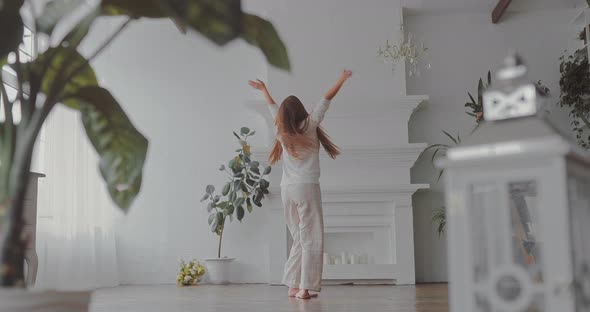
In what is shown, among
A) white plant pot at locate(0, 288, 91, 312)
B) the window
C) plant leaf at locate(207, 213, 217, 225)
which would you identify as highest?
the window

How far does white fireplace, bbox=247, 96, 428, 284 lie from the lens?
19.9ft

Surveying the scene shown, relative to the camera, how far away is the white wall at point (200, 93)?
255 inches

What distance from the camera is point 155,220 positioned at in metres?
6.61

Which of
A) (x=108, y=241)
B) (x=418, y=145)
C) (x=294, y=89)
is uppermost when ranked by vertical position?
(x=294, y=89)

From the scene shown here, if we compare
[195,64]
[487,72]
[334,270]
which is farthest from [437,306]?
[195,64]

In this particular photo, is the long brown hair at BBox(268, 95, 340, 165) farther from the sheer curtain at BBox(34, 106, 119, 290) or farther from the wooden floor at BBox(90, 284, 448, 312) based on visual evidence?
the sheer curtain at BBox(34, 106, 119, 290)

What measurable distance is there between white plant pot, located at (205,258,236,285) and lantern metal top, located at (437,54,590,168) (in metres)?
5.56

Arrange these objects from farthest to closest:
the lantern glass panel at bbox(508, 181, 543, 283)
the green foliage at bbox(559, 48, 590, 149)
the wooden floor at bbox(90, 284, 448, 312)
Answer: the green foliage at bbox(559, 48, 590, 149), the wooden floor at bbox(90, 284, 448, 312), the lantern glass panel at bbox(508, 181, 543, 283)

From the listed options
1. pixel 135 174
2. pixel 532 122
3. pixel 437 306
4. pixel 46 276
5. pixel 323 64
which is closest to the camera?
pixel 532 122

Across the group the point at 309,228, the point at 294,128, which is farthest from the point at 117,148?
the point at 309,228

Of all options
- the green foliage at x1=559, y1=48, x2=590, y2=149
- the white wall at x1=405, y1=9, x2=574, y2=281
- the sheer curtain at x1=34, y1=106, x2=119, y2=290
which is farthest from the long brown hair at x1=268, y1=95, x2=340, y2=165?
the green foliage at x1=559, y1=48, x2=590, y2=149

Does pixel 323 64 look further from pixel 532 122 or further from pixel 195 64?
pixel 532 122

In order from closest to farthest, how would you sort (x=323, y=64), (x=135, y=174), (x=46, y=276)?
(x=135, y=174) < (x=46, y=276) < (x=323, y=64)

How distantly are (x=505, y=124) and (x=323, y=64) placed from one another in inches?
227
